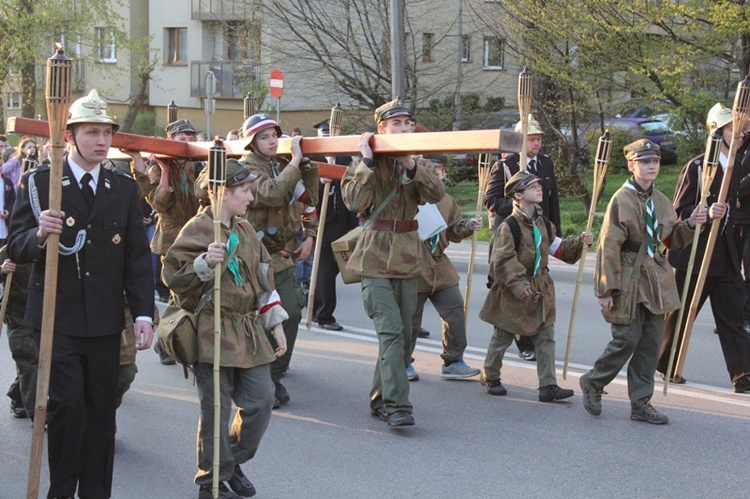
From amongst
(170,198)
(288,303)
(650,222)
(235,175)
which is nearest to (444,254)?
(288,303)

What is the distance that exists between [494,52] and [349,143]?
55.5ft

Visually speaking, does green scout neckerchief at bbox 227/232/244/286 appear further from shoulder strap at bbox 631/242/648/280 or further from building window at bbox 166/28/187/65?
building window at bbox 166/28/187/65

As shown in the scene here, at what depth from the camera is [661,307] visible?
6938 millimetres

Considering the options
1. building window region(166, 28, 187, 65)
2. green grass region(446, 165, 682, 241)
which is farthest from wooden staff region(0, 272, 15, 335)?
building window region(166, 28, 187, 65)

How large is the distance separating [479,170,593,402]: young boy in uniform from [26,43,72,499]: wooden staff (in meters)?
3.72

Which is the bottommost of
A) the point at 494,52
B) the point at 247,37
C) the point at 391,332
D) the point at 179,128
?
the point at 391,332

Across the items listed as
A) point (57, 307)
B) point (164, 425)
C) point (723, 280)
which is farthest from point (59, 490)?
point (723, 280)

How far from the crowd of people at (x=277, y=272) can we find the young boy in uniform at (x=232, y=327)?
10 mm

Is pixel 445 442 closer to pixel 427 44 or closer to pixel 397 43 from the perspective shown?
pixel 397 43

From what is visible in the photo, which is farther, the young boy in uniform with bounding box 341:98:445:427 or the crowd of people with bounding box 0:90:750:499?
the young boy in uniform with bounding box 341:98:445:427

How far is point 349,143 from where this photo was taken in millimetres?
6738

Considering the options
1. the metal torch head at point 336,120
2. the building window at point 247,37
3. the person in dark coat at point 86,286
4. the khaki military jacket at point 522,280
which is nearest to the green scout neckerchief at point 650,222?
the khaki military jacket at point 522,280

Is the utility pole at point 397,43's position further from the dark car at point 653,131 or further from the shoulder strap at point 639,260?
the shoulder strap at point 639,260

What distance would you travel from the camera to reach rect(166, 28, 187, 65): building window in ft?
132
